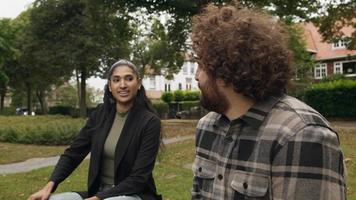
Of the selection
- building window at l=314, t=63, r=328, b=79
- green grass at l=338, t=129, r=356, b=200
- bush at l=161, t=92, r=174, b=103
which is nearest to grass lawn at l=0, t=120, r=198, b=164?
green grass at l=338, t=129, r=356, b=200

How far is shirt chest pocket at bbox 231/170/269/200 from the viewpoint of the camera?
196cm

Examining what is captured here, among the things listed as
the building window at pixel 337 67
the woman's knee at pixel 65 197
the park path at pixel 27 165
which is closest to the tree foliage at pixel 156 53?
the park path at pixel 27 165

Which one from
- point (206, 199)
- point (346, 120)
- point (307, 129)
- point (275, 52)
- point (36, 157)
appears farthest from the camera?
point (346, 120)

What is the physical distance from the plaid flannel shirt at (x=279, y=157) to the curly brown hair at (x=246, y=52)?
91mm

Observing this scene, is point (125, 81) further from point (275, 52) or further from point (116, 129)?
point (275, 52)

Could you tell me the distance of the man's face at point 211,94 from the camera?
2.15 meters

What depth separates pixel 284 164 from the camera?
6.24ft

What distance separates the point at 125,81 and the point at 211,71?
2.30 m

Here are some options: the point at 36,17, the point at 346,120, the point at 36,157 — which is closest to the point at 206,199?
the point at 36,157

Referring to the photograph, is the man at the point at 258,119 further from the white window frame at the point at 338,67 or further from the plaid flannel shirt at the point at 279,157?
the white window frame at the point at 338,67

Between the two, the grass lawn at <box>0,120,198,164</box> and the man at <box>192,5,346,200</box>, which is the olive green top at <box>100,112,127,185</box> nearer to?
the man at <box>192,5,346,200</box>

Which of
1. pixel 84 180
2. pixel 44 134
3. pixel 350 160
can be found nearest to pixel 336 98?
pixel 44 134

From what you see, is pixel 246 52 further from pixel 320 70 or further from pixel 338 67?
pixel 320 70

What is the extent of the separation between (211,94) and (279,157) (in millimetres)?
417
